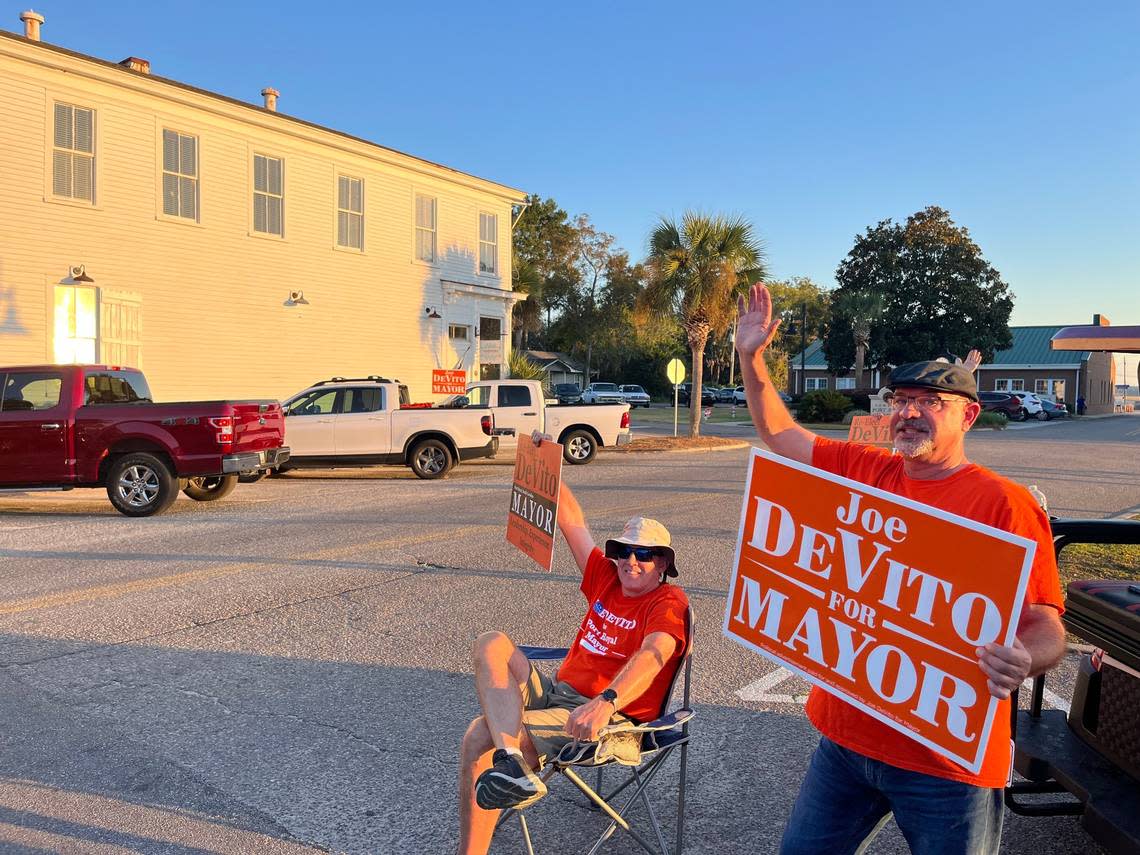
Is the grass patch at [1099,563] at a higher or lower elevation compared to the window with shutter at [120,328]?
lower

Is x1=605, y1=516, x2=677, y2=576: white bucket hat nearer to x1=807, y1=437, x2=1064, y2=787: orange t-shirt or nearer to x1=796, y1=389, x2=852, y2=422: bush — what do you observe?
x1=807, y1=437, x2=1064, y2=787: orange t-shirt

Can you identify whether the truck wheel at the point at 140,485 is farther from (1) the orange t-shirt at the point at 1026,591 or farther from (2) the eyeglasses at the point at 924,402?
(2) the eyeglasses at the point at 924,402

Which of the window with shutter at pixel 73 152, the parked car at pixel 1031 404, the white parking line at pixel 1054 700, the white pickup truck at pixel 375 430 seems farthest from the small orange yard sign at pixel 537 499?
the parked car at pixel 1031 404

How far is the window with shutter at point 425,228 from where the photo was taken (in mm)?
24453

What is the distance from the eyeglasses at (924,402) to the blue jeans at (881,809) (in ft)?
3.28

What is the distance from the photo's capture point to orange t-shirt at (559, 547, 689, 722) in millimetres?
3344

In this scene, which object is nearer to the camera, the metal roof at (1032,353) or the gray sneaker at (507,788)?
the gray sneaker at (507,788)

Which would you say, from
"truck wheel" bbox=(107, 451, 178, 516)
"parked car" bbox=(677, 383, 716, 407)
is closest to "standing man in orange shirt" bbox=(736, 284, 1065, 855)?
"truck wheel" bbox=(107, 451, 178, 516)

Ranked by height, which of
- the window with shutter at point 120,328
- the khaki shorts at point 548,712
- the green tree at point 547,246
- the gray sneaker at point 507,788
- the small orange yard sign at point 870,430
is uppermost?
the green tree at point 547,246

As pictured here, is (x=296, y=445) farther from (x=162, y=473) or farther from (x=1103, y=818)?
(x=1103, y=818)

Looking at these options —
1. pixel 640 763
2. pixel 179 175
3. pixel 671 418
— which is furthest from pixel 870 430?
pixel 671 418

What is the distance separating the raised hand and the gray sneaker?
5.34 ft

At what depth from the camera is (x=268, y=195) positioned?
814 inches

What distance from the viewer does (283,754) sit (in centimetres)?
418
